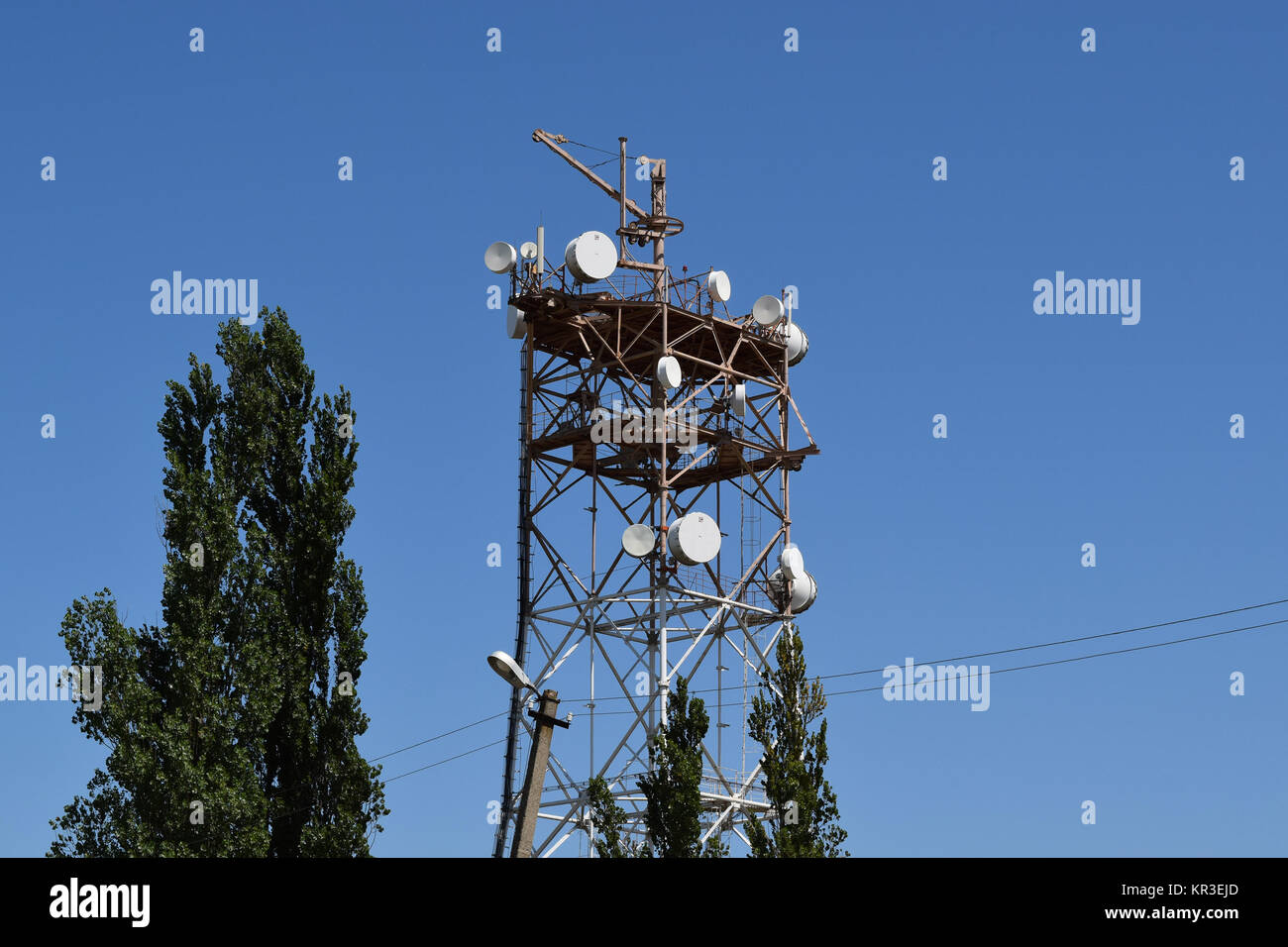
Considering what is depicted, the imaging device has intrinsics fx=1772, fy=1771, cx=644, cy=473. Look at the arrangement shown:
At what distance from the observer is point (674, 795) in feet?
117

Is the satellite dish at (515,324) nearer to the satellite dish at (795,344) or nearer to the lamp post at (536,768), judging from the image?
the satellite dish at (795,344)

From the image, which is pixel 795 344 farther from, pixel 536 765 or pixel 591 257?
pixel 536 765

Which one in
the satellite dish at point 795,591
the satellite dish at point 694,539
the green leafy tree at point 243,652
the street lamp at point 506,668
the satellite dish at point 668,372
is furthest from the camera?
the satellite dish at point 795,591

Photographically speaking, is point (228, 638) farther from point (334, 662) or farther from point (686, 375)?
point (686, 375)

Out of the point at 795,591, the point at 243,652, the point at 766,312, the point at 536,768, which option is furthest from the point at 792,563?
the point at 536,768

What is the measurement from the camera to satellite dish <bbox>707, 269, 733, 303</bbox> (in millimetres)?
45034

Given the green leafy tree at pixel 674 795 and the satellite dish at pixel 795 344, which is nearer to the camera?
the green leafy tree at pixel 674 795

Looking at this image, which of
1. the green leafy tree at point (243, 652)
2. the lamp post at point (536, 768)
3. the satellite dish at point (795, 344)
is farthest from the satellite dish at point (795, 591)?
the lamp post at point (536, 768)

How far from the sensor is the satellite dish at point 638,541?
42.6 m

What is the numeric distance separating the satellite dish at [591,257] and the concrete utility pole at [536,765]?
22.2m

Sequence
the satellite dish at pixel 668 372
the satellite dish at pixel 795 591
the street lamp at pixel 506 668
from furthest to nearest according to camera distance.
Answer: the satellite dish at pixel 795 591 < the satellite dish at pixel 668 372 < the street lamp at pixel 506 668

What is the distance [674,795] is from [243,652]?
360 inches

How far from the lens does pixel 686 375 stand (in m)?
46.3

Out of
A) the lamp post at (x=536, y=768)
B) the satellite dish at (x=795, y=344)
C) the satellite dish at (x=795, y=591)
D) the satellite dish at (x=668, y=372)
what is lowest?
the lamp post at (x=536, y=768)
